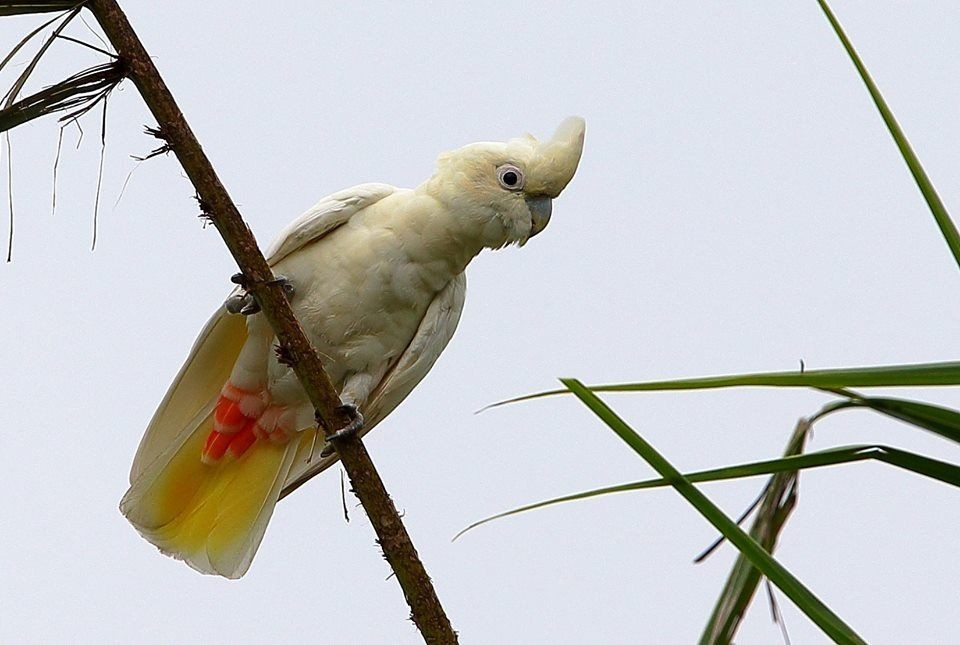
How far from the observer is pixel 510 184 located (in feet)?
10.8

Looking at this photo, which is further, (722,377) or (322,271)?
(322,271)

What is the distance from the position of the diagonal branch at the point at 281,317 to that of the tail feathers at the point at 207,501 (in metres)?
1.03

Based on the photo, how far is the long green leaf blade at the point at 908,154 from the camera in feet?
4.14

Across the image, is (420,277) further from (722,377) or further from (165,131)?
(722,377)

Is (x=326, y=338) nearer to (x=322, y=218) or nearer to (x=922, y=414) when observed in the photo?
(x=322, y=218)

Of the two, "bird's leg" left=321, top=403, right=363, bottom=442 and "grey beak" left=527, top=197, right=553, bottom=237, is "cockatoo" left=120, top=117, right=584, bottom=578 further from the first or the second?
"bird's leg" left=321, top=403, right=363, bottom=442

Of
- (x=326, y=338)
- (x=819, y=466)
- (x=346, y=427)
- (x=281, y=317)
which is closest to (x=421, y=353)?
(x=326, y=338)

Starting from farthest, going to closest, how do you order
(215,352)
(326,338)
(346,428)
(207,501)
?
(207,501) < (215,352) < (326,338) < (346,428)

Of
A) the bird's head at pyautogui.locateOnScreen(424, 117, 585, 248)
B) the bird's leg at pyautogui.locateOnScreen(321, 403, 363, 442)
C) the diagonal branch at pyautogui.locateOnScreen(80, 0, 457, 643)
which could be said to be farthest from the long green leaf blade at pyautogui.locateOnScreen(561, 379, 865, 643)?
the bird's head at pyautogui.locateOnScreen(424, 117, 585, 248)

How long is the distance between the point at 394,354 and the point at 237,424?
1.86 feet

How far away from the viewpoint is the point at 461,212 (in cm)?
328

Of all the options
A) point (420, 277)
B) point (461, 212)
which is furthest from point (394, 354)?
point (461, 212)

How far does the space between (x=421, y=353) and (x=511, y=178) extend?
1.99 feet

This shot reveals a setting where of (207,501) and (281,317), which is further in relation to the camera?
(207,501)
